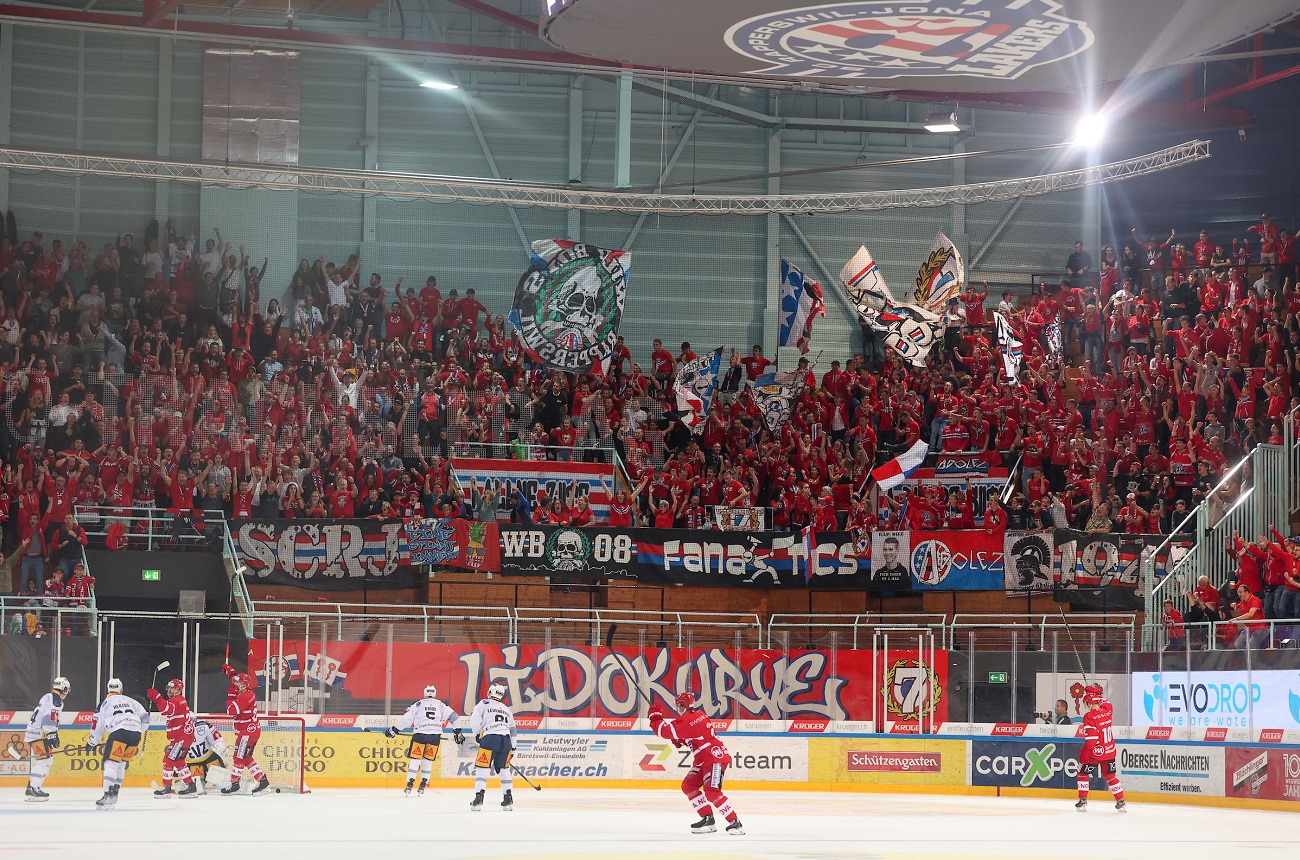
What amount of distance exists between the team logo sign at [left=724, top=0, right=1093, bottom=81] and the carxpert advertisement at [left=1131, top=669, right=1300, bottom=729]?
1024cm

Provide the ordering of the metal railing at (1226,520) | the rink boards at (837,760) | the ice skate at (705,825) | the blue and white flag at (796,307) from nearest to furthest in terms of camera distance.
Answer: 1. the ice skate at (705,825)
2. the rink boards at (837,760)
3. the metal railing at (1226,520)
4. the blue and white flag at (796,307)

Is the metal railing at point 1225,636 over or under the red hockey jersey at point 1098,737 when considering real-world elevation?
over

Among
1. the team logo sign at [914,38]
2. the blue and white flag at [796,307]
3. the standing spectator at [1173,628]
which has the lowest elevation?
the standing spectator at [1173,628]

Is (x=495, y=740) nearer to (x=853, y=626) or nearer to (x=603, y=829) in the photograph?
(x=603, y=829)

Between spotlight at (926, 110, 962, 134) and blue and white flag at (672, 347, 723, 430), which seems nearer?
spotlight at (926, 110, 962, 134)

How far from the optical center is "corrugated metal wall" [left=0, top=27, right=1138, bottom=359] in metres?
36.2

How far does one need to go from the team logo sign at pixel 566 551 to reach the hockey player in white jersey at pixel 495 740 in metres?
7.14

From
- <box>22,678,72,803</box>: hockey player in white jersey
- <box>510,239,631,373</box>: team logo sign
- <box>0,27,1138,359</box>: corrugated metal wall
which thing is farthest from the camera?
<box>0,27,1138,359</box>: corrugated metal wall

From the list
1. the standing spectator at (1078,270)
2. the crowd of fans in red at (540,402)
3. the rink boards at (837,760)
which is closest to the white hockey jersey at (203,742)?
the rink boards at (837,760)

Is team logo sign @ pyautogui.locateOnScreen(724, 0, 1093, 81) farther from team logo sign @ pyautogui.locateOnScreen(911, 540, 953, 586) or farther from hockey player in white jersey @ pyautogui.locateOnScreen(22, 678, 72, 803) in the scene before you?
hockey player in white jersey @ pyautogui.locateOnScreen(22, 678, 72, 803)

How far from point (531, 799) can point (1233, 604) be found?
1104cm

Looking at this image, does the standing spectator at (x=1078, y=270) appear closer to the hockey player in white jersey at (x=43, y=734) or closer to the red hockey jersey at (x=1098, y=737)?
the red hockey jersey at (x=1098, y=737)

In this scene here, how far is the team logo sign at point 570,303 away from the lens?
1212 inches

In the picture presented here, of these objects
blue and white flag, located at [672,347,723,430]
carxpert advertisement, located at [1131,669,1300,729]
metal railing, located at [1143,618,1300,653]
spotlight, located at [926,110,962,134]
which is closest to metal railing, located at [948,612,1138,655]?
metal railing, located at [1143,618,1300,653]
